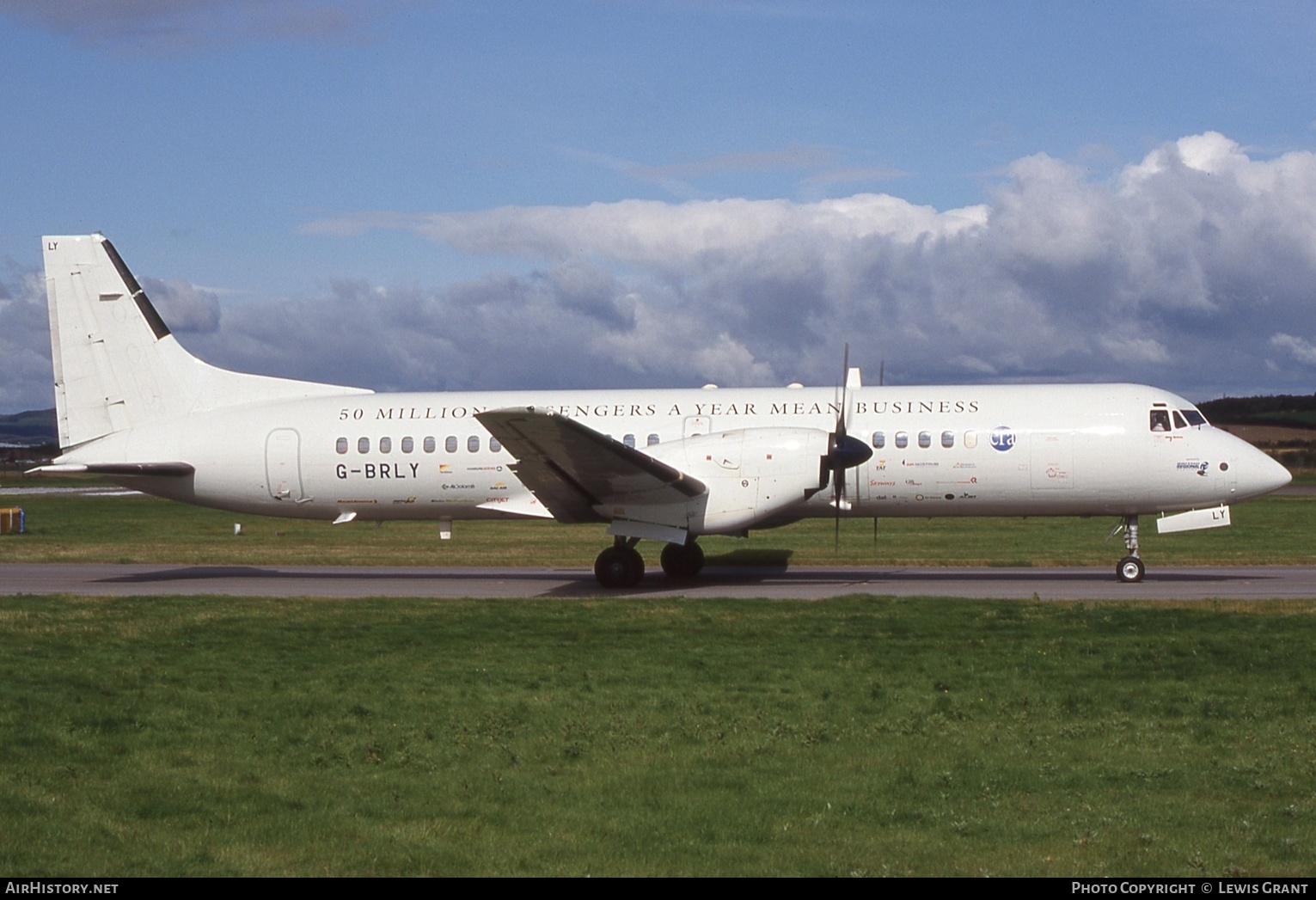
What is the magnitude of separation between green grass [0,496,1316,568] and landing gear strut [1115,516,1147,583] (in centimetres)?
384

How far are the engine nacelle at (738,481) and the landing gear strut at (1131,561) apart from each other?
226 inches

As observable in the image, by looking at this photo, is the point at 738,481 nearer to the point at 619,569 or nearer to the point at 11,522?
the point at 619,569

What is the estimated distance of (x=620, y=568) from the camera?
21.2 meters

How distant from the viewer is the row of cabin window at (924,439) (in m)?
21.3

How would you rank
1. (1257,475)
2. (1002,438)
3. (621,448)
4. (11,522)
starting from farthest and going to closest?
1. (11,522)
2. (1002,438)
3. (1257,475)
4. (621,448)

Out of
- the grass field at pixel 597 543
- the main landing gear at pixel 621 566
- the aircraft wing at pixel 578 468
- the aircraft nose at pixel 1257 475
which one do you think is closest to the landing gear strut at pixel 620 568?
the main landing gear at pixel 621 566

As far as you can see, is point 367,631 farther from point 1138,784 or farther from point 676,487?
point 1138,784

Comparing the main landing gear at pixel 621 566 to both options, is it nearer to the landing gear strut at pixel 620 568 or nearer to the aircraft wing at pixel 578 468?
the landing gear strut at pixel 620 568

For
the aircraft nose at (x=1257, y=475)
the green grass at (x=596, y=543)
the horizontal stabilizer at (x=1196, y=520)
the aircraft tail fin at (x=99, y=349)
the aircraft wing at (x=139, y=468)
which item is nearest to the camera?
the aircraft nose at (x=1257, y=475)

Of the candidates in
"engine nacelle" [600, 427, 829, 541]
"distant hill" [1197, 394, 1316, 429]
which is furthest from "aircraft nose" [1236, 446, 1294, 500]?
"distant hill" [1197, 394, 1316, 429]

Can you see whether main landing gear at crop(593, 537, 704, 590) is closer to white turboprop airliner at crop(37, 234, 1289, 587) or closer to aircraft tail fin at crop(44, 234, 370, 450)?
white turboprop airliner at crop(37, 234, 1289, 587)

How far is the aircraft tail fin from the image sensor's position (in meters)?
24.2

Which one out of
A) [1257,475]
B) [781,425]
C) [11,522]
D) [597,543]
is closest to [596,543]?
[597,543]

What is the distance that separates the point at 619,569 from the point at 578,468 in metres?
2.29
